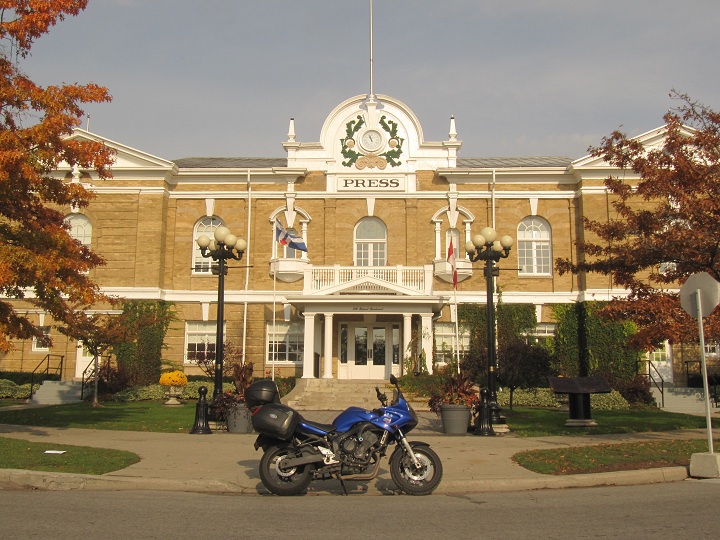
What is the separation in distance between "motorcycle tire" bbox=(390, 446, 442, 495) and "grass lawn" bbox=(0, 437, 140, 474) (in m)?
4.34

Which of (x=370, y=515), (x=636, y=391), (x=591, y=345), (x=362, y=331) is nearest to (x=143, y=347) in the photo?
(x=362, y=331)

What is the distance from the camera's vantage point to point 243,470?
11.0 m

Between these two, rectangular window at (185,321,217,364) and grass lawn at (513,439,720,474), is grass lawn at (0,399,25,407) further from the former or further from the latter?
grass lawn at (513,439,720,474)

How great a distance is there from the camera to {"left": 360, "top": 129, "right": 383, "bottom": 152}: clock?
104 feet

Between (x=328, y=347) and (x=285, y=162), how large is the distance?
11.4 metres

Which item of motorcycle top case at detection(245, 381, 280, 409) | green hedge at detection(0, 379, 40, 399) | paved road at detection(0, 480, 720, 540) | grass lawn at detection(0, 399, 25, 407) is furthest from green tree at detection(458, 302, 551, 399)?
green hedge at detection(0, 379, 40, 399)

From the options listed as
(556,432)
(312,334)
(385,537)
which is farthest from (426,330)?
(385,537)

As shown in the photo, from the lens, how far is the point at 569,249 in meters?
31.0

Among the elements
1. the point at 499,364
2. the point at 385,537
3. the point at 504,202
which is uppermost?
the point at 504,202

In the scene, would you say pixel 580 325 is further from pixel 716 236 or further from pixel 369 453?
pixel 369 453

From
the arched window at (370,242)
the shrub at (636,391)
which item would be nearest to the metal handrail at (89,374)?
the arched window at (370,242)

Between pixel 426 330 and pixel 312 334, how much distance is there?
4460 mm

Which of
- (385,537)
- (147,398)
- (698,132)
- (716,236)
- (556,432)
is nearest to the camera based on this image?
(385,537)

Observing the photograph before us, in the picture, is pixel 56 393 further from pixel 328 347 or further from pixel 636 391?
pixel 636 391
